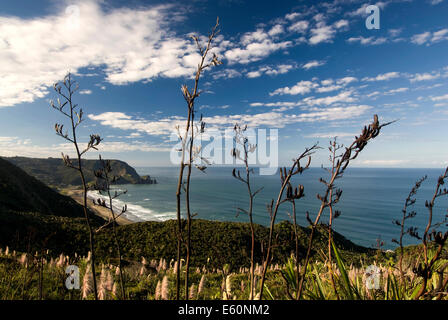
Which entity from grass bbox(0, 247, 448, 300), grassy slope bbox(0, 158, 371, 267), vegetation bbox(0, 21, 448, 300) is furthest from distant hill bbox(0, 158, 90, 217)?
grass bbox(0, 247, 448, 300)

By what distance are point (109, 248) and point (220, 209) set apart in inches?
2707

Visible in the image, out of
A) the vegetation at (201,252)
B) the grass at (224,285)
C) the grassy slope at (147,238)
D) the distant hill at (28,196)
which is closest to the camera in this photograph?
the vegetation at (201,252)

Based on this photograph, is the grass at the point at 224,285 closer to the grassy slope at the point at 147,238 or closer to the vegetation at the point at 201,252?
the vegetation at the point at 201,252

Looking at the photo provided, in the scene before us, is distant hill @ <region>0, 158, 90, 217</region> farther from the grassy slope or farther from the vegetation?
the grassy slope

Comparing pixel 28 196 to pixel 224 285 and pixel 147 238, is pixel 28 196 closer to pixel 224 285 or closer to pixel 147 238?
pixel 147 238

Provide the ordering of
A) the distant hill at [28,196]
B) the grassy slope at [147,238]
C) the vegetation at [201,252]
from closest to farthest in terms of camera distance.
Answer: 1. the vegetation at [201,252]
2. the grassy slope at [147,238]
3. the distant hill at [28,196]

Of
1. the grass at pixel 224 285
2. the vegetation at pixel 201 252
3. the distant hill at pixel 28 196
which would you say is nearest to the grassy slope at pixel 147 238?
the vegetation at pixel 201 252

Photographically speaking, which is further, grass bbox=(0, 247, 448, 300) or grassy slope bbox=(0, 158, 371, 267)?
grassy slope bbox=(0, 158, 371, 267)

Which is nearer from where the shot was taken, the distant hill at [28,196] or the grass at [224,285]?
the grass at [224,285]

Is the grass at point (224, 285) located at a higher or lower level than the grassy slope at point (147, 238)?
higher

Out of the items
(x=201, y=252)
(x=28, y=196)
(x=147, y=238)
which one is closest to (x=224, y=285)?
(x=201, y=252)
